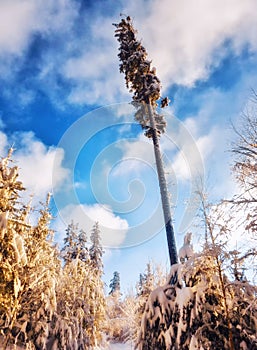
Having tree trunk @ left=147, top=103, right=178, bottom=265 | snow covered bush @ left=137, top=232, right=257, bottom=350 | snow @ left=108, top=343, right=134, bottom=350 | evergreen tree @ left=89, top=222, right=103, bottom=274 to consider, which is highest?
evergreen tree @ left=89, top=222, right=103, bottom=274

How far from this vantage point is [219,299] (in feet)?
20.7

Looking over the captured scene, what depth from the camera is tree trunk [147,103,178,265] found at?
9.58 m

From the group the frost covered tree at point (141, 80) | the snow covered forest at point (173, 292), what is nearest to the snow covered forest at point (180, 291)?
the snow covered forest at point (173, 292)

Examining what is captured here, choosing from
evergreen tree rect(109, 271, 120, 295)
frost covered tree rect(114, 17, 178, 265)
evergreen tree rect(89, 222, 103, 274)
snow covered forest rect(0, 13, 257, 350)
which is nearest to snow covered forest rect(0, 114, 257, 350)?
snow covered forest rect(0, 13, 257, 350)

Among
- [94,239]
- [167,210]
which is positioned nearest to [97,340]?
[167,210]

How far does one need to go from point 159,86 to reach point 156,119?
1.71 metres

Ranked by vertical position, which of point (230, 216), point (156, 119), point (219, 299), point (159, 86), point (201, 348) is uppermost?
point (159, 86)

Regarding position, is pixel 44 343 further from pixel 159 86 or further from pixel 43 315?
pixel 159 86

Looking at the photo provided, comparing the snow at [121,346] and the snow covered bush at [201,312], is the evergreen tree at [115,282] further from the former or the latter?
the snow covered bush at [201,312]

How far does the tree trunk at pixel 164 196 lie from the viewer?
958cm

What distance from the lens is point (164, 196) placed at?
10.8m

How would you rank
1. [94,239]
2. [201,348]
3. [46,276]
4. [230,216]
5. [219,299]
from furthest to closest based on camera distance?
[94,239] < [46,276] < [230,216] < [219,299] < [201,348]

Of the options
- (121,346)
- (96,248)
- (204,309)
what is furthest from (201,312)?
(96,248)

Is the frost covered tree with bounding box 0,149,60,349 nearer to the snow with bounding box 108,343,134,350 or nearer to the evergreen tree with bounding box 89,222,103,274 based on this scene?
the snow with bounding box 108,343,134,350
